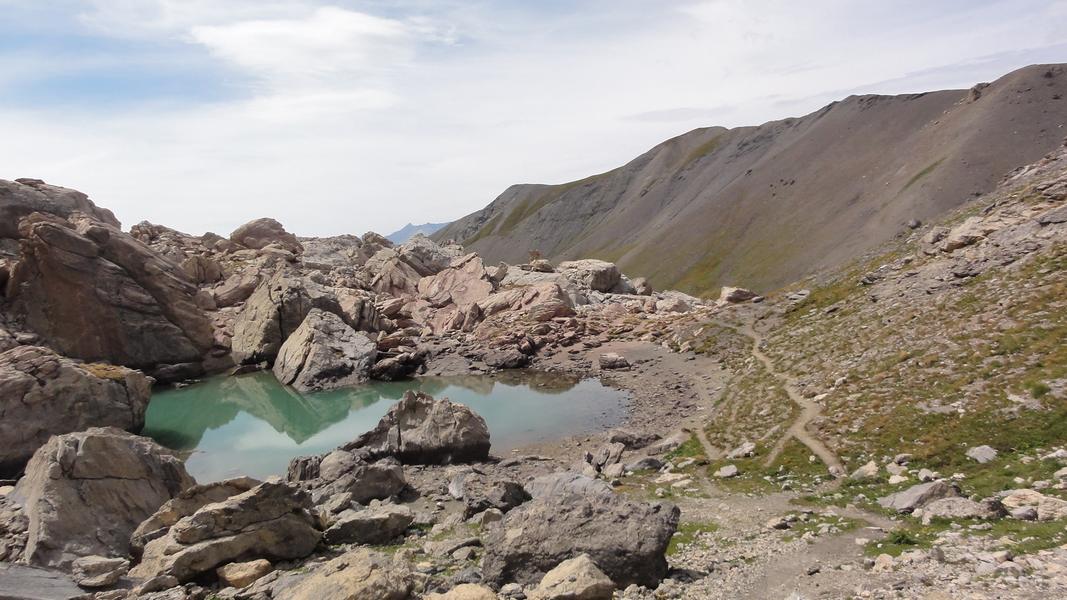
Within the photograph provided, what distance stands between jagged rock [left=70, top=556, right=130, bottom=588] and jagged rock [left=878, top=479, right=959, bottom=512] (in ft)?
82.2

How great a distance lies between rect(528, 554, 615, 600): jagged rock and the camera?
15.6 metres

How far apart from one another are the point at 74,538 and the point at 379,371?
51.9m

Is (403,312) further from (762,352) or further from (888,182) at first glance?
(888,182)

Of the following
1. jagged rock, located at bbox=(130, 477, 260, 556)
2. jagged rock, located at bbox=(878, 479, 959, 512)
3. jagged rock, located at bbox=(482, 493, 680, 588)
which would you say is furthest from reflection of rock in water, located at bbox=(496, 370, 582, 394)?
jagged rock, located at bbox=(482, 493, 680, 588)

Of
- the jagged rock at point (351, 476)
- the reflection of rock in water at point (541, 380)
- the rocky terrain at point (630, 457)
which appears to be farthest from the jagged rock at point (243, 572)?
the reflection of rock in water at point (541, 380)

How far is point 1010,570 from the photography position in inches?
547

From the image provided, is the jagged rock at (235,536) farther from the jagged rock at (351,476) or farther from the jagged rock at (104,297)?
the jagged rock at (104,297)

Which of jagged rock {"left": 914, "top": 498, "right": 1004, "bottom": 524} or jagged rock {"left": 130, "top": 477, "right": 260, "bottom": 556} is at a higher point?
jagged rock {"left": 130, "top": 477, "right": 260, "bottom": 556}

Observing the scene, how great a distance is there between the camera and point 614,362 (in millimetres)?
69938

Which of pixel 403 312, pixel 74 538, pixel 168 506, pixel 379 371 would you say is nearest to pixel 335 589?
pixel 168 506

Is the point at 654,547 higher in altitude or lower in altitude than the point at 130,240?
lower

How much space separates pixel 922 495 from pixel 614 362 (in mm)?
49077

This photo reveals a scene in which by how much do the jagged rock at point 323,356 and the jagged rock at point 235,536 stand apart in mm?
52005

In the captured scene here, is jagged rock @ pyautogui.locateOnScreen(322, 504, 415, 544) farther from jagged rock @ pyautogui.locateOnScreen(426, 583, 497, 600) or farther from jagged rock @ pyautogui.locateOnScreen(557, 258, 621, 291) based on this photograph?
jagged rock @ pyautogui.locateOnScreen(557, 258, 621, 291)
